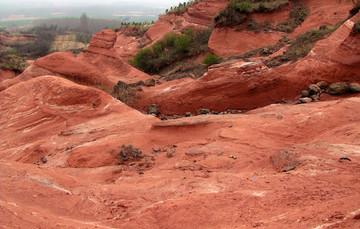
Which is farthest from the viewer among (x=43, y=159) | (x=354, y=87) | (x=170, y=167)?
(x=354, y=87)

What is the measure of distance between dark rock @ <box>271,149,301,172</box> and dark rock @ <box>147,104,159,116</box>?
569 cm

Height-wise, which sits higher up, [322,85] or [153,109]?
[322,85]

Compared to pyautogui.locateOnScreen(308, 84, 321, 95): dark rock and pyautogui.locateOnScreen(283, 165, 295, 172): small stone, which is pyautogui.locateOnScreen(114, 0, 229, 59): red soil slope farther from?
pyautogui.locateOnScreen(283, 165, 295, 172): small stone

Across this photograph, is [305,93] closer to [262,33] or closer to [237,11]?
A: [262,33]

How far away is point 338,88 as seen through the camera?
812cm

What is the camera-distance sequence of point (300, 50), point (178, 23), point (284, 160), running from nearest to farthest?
point (284, 160) → point (300, 50) → point (178, 23)

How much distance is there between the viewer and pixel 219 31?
19578 mm

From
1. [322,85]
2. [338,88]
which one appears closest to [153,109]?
[322,85]

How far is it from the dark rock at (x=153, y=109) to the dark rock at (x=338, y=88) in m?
5.48

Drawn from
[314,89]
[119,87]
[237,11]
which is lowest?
[119,87]

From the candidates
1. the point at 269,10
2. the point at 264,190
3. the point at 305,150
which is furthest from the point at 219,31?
the point at 264,190

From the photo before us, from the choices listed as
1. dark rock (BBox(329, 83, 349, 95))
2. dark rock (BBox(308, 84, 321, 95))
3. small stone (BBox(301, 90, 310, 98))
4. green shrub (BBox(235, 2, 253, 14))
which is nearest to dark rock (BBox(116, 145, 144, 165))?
small stone (BBox(301, 90, 310, 98))

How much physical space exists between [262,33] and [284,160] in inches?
639

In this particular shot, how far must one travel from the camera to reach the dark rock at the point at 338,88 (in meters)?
8.05
